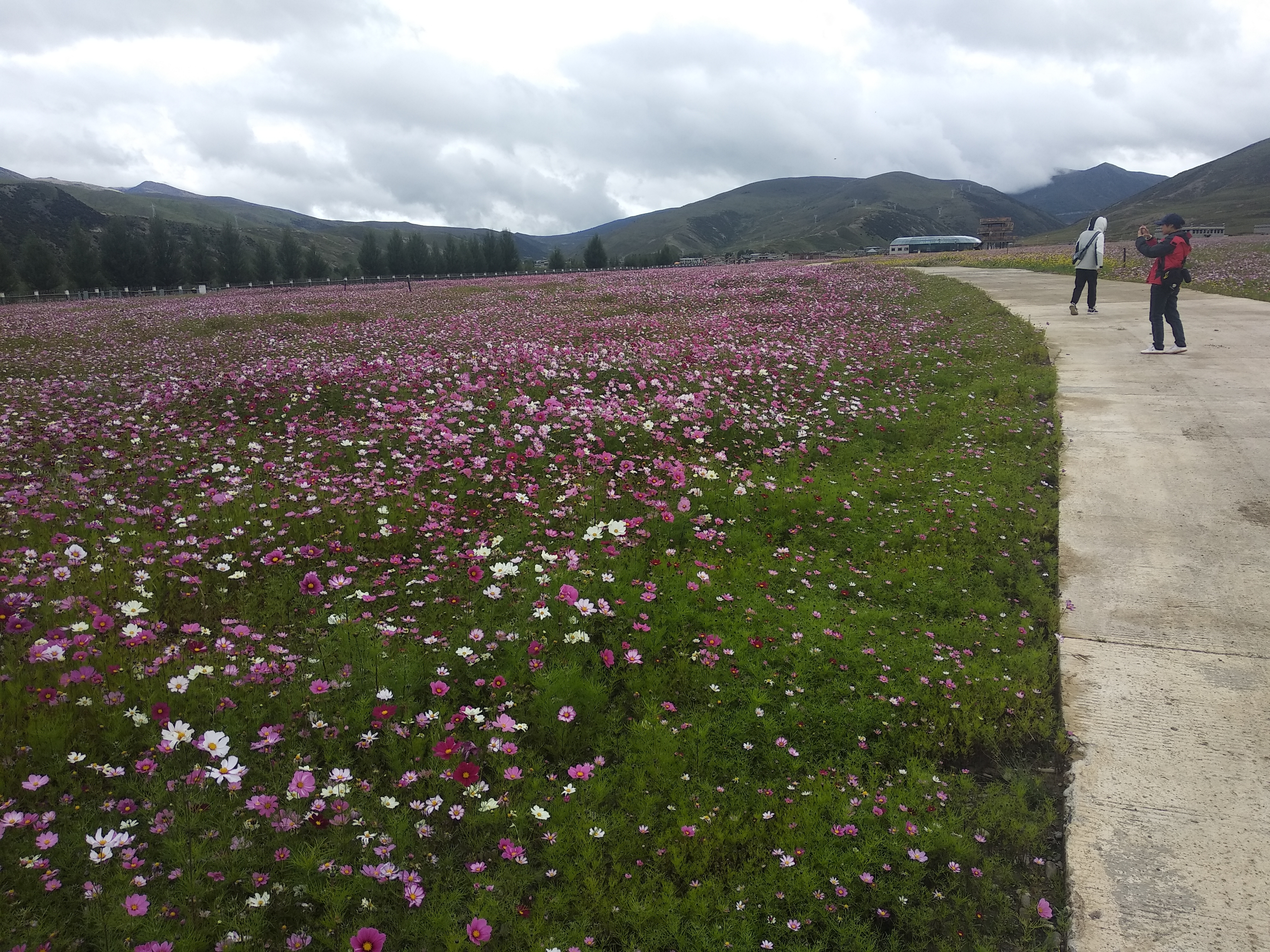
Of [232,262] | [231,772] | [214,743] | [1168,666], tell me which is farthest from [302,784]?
[232,262]

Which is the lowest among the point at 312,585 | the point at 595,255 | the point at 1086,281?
the point at 312,585

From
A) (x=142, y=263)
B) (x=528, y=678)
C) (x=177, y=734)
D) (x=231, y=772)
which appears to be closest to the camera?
(x=231, y=772)

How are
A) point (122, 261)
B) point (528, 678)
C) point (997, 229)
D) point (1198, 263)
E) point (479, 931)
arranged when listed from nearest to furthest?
point (479, 931)
point (528, 678)
point (1198, 263)
point (122, 261)
point (997, 229)

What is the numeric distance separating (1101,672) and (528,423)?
612 cm

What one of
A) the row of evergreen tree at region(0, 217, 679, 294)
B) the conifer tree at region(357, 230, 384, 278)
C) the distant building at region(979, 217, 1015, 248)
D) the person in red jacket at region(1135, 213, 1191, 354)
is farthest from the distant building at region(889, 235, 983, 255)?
the person in red jacket at region(1135, 213, 1191, 354)

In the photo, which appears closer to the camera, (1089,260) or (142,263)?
(1089,260)

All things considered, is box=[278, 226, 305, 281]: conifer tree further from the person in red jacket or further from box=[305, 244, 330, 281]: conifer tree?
the person in red jacket

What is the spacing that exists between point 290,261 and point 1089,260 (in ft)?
275

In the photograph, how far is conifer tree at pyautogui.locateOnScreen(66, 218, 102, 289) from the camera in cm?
5997

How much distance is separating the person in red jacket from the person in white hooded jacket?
138 inches

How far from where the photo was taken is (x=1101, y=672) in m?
4.06

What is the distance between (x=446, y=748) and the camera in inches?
129

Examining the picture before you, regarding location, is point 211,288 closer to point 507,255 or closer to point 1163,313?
point 507,255

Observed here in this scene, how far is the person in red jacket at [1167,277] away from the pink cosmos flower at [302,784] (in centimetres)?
1377
